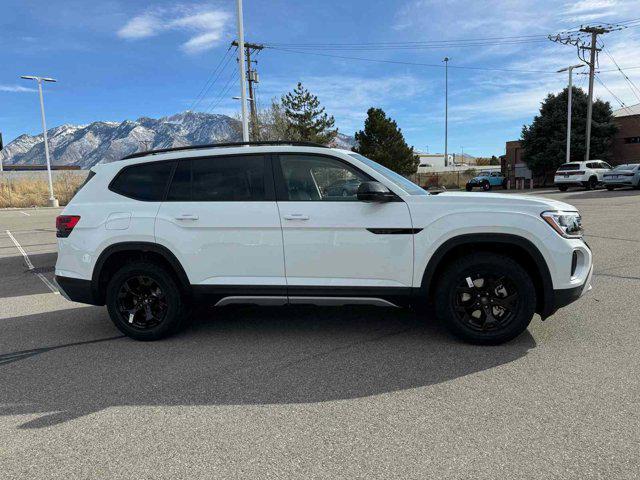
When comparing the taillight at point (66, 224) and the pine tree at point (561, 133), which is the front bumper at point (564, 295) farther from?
the pine tree at point (561, 133)

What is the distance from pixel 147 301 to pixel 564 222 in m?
3.96

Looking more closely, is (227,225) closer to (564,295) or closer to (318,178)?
(318,178)

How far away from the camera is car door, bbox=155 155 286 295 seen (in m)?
4.38

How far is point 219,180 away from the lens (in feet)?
15.1

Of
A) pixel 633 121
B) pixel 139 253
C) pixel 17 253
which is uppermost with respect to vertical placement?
pixel 633 121

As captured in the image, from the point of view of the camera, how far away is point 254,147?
4641 millimetres

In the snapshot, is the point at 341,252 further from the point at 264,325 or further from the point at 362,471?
the point at 362,471

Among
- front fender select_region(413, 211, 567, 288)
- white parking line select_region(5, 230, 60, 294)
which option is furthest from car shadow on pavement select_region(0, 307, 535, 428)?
white parking line select_region(5, 230, 60, 294)

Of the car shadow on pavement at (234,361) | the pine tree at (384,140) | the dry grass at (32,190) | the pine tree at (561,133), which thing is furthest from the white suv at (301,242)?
the pine tree at (384,140)

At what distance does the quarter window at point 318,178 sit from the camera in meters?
4.38

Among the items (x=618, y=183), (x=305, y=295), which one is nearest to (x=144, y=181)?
(x=305, y=295)

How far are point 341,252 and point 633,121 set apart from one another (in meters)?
42.6

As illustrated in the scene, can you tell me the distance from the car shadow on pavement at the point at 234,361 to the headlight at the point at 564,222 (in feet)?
3.45

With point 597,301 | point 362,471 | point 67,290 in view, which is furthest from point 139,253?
point 597,301
